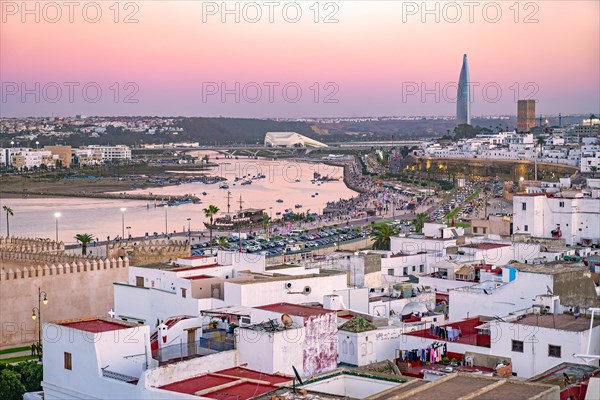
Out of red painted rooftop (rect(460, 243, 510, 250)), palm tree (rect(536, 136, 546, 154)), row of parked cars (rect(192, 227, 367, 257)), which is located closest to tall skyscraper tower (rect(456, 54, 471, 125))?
palm tree (rect(536, 136, 546, 154))

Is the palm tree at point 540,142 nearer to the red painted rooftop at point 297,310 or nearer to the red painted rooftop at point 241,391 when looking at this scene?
the red painted rooftop at point 297,310

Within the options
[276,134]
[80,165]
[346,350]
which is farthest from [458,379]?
[276,134]

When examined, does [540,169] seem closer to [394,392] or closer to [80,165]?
[80,165]

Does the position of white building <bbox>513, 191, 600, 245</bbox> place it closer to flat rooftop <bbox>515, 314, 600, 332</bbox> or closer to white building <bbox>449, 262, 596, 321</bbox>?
white building <bbox>449, 262, 596, 321</bbox>

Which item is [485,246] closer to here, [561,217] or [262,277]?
[561,217]

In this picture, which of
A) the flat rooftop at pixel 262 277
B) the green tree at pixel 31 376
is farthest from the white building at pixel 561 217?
the green tree at pixel 31 376

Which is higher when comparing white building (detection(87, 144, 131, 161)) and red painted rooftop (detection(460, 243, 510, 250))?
red painted rooftop (detection(460, 243, 510, 250))
